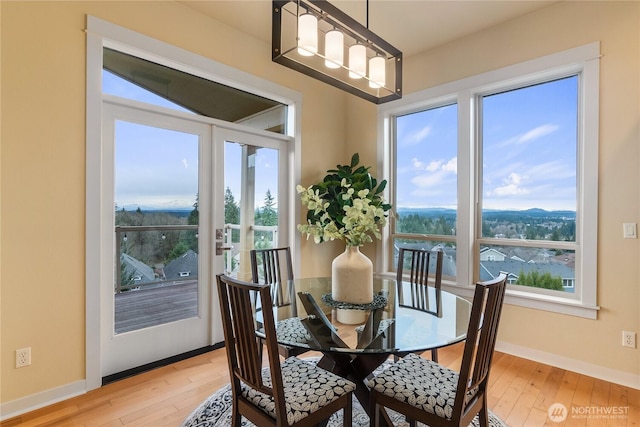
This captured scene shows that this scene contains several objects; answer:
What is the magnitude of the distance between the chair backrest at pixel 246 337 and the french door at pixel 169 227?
4.87 ft

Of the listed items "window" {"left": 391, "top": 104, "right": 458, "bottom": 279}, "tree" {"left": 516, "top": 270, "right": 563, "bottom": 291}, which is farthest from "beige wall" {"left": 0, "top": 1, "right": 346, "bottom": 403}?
"tree" {"left": 516, "top": 270, "right": 563, "bottom": 291}

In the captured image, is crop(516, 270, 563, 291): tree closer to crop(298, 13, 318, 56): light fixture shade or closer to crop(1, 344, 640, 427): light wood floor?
crop(1, 344, 640, 427): light wood floor

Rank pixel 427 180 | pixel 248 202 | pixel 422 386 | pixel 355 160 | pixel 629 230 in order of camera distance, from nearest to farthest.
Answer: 1. pixel 422 386
2. pixel 629 230
3. pixel 248 202
4. pixel 427 180
5. pixel 355 160

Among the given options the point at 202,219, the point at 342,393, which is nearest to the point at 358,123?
the point at 202,219

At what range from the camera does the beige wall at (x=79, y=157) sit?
1.97 m

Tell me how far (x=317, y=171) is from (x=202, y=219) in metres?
1.47

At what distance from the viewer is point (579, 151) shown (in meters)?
2.69

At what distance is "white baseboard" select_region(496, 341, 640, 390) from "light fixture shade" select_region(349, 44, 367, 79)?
2.70 metres

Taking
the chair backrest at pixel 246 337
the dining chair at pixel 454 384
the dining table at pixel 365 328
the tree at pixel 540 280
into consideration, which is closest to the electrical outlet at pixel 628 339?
the tree at pixel 540 280

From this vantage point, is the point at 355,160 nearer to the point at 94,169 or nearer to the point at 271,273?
the point at 271,273

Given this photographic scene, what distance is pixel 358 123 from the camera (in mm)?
4055

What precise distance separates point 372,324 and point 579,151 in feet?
7.83

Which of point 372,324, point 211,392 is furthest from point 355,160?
point 211,392

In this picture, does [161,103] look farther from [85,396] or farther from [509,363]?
[509,363]
